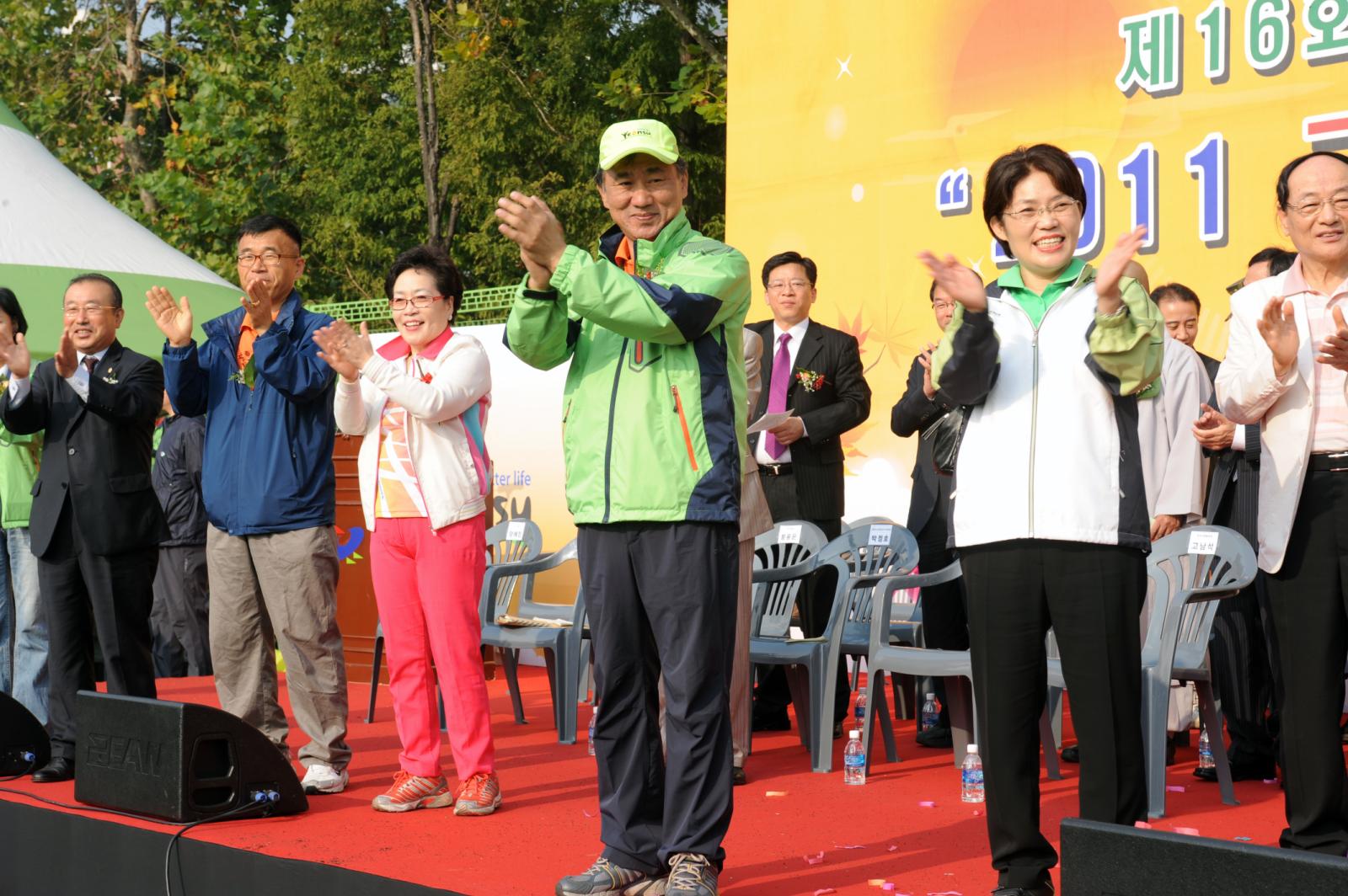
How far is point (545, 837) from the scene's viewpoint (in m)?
4.30

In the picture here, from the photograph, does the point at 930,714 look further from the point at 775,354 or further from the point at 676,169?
the point at 676,169

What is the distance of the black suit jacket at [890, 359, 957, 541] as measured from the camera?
19.1ft

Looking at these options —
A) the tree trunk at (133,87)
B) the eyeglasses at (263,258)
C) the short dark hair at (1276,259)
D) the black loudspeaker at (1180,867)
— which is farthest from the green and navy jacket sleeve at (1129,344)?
the tree trunk at (133,87)

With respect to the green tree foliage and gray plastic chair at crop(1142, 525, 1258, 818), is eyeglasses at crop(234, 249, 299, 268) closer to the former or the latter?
gray plastic chair at crop(1142, 525, 1258, 818)

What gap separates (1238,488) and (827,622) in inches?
65.0

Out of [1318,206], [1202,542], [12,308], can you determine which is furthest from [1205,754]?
[12,308]

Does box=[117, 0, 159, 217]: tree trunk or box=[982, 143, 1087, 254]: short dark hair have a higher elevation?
box=[117, 0, 159, 217]: tree trunk

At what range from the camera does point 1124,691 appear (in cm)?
325

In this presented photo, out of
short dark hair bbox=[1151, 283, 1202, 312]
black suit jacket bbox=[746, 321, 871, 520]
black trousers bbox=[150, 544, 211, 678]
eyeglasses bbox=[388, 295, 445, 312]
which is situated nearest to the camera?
eyeglasses bbox=[388, 295, 445, 312]

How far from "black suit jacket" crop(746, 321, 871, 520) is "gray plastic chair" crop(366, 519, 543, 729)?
160 centimetres

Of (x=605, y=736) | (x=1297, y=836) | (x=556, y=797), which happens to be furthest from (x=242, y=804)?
(x=1297, y=836)

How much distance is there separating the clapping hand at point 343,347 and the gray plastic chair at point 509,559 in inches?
104

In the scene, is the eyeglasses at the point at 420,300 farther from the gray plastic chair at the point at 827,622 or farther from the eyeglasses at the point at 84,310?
the gray plastic chair at the point at 827,622

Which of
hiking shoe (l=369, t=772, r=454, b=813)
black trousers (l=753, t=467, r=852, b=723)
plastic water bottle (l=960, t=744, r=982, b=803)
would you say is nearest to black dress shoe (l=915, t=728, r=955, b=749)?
black trousers (l=753, t=467, r=852, b=723)
